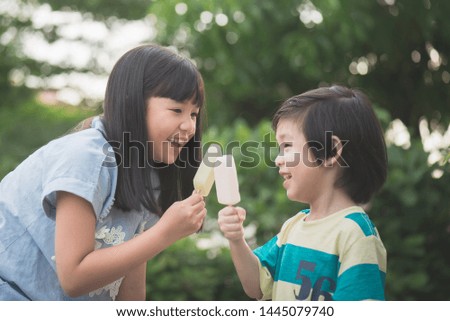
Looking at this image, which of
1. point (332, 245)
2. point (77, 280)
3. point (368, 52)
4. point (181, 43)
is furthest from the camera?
point (181, 43)

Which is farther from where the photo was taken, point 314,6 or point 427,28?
point 314,6

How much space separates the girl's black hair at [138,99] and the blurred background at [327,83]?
1.46 meters

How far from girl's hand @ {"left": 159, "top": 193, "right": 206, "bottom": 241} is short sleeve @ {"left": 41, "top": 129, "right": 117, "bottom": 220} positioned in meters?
0.22

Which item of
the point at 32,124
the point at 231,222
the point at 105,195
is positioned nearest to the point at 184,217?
the point at 231,222

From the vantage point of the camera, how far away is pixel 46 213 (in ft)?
7.08

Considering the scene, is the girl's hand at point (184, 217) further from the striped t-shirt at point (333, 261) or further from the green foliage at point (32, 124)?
the green foliage at point (32, 124)

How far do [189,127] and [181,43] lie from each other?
3.74m

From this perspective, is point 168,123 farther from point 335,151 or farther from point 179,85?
point 335,151

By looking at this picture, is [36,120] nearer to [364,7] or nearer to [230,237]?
[364,7]

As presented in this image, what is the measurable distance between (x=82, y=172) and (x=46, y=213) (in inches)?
7.6

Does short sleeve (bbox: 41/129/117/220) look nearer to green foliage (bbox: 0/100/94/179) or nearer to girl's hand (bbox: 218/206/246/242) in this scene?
girl's hand (bbox: 218/206/246/242)

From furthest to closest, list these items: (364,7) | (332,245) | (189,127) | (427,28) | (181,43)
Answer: (181,43) → (364,7) → (427,28) → (189,127) → (332,245)

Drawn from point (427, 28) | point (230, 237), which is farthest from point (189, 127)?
point (427, 28)
